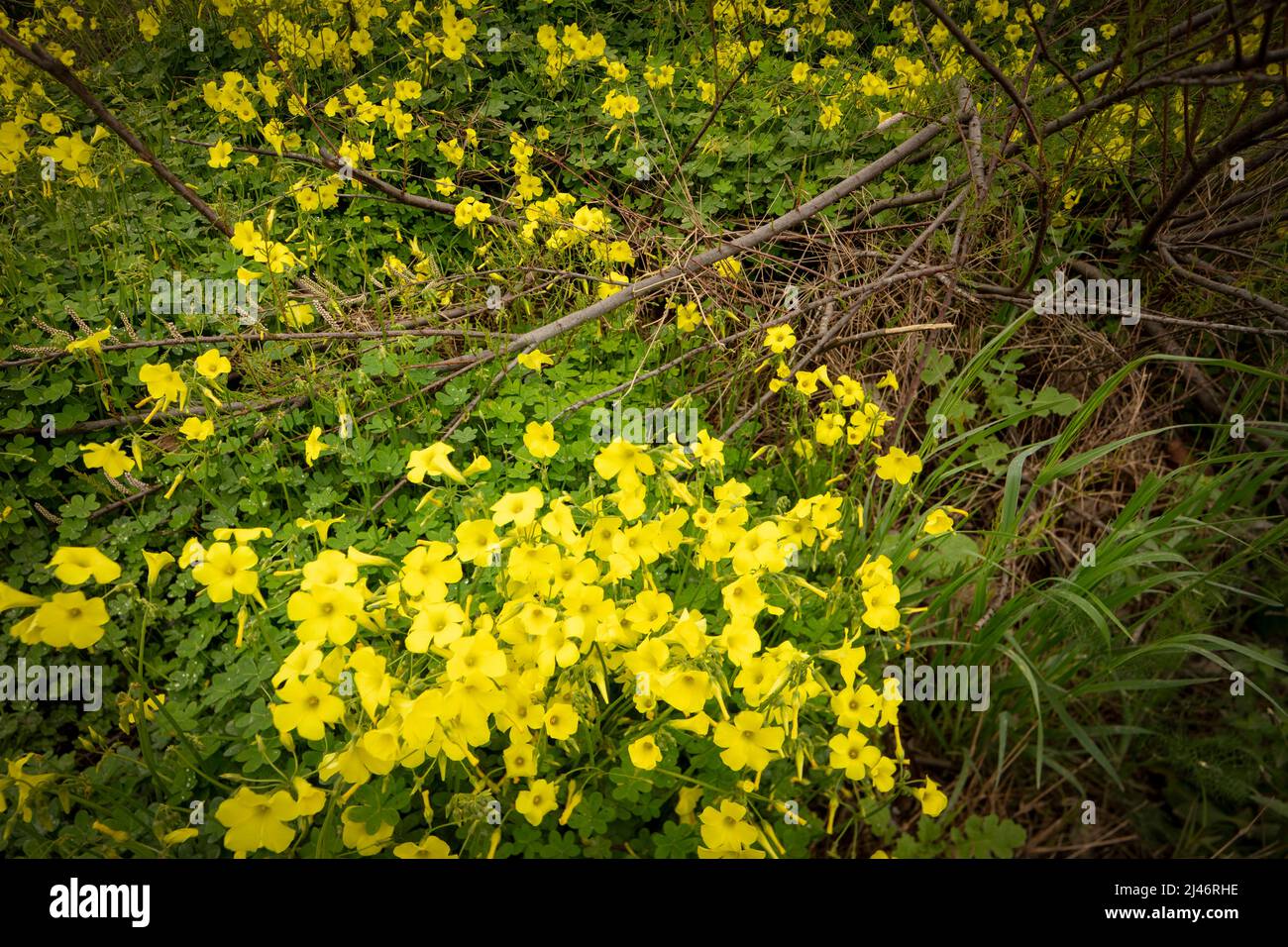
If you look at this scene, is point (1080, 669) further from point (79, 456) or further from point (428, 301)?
point (79, 456)

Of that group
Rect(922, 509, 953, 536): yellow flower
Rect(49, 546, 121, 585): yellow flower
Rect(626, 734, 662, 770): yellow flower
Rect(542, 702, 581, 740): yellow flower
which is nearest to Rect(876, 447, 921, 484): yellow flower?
Rect(922, 509, 953, 536): yellow flower

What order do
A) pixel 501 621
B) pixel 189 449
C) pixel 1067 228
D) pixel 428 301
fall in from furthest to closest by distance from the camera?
pixel 1067 228, pixel 428 301, pixel 189 449, pixel 501 621

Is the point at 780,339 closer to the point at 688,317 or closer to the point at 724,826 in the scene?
the point at 688,317

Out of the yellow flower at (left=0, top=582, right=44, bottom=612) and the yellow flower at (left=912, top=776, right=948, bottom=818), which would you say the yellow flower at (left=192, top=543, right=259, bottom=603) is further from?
the yellow flower at (left=912, top=776, right=948, bottom=818)

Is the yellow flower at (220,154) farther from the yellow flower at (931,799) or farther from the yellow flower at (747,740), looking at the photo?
the yellow flower at (931,799)

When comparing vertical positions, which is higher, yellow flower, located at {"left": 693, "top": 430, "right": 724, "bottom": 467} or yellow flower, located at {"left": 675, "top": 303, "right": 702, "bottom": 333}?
yellow flower, located at {"left": 675, "top": 303, "right": 702, "bottom": 333}

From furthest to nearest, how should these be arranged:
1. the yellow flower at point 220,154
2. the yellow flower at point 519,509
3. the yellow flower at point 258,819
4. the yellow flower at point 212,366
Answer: the yellow flower at point 220,154
the yellow flower at point 212,366
the yellow flower at point 519,509
the yellow flower at point 258,819

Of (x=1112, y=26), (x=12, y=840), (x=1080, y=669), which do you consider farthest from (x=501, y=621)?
(x=1112, y=26)

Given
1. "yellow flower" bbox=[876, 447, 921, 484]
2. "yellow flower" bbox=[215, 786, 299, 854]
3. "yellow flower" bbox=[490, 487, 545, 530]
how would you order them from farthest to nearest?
"yellow flower" bbox=[876, 447, 921, 484] < "yellow flower" bbox=[490, 487, 545, 530] < "yellow flower" bbox=[215, 786, 299, 854]

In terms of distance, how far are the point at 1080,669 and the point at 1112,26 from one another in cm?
473

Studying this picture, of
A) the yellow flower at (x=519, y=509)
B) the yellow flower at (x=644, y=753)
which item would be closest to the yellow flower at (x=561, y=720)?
the yellow flower at (x=644, y=753)

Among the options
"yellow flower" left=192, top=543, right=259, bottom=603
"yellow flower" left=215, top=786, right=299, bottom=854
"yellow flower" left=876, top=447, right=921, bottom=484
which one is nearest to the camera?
"yellow flower" left=215, top=786, right=299, bottom=854

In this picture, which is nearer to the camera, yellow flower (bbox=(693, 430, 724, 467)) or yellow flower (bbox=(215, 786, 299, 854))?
yellow flower (bbox=(215, 786, 299, 854))
